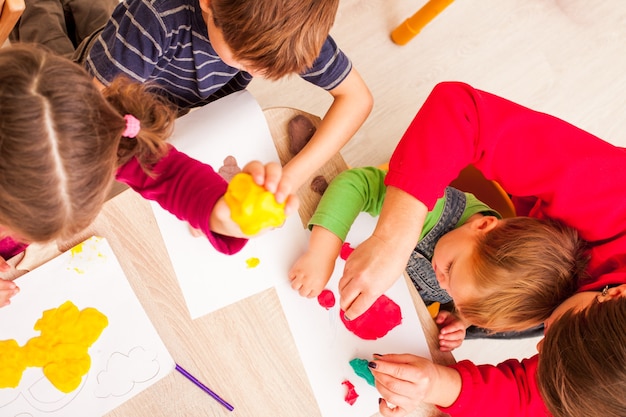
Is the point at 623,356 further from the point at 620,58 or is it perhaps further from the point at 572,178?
the point at 620,58

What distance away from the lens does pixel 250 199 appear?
515mm

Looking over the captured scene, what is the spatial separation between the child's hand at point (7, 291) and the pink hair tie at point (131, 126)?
0.26m

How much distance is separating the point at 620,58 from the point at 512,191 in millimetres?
1059

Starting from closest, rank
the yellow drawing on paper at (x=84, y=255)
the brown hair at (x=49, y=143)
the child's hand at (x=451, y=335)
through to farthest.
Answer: the brown hair at (x=49, y=143) < the yellow drawing on paper at (x=84, y=255) < the child's hand at (x=451, y=335)

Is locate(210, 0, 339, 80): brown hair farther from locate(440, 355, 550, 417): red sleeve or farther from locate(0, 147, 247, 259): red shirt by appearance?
locate(440, 355, 550, 417): red sleeve

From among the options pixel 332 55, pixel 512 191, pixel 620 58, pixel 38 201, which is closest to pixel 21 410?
pixel 38 201

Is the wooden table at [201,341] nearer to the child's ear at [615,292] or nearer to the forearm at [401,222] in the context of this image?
the forearm at [401,222]

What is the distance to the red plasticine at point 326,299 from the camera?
0.75m

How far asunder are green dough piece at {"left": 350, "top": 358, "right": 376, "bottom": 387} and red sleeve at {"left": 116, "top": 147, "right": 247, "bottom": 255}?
252mm

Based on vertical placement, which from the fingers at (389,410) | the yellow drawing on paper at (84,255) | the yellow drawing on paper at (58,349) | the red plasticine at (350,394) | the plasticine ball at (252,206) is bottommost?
the fingers at (389,410)

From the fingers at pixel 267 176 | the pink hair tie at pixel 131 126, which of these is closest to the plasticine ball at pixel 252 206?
the fingers at pixel 267 176

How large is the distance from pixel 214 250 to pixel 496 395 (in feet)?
1.53

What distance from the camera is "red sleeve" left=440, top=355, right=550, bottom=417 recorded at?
0.74 metres

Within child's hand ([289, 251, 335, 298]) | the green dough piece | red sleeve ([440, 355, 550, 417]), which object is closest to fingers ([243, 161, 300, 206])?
child's hand ([289, 251, 335, 298])
